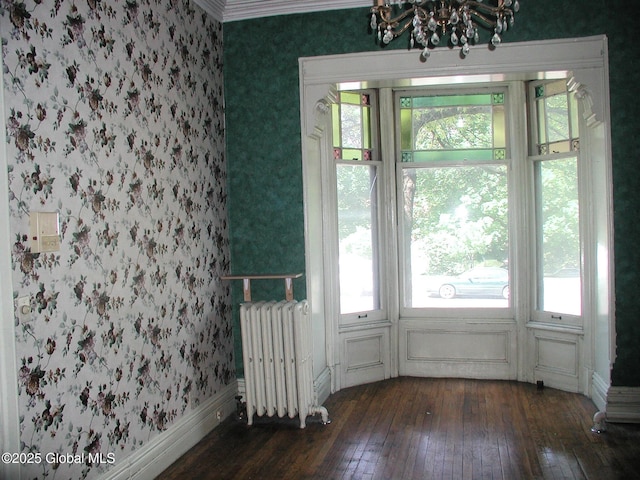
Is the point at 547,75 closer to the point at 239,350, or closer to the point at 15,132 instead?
the point at 239,350

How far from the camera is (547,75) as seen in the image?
3.93 metres

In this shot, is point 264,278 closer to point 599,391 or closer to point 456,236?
point 456,236

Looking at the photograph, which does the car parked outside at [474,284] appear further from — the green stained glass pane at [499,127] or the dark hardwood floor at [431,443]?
the green stained glass pane at [499,127]

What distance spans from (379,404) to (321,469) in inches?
47.7

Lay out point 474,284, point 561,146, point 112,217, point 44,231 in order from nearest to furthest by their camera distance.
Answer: point 44,231 < point 112,217 < point 561,146 < point 474,284

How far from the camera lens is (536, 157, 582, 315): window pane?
4.52 m

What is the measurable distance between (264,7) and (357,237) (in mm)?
1980

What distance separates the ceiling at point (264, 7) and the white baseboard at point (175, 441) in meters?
2.71

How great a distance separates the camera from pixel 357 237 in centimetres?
495

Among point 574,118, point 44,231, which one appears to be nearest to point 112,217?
point 44,231

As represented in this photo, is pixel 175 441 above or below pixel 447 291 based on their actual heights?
below

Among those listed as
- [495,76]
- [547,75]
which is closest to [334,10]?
[495,76]

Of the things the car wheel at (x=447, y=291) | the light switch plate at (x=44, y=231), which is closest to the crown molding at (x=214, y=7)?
the light switch plate at (x=44, y=231)

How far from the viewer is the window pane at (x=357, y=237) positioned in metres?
4.89
